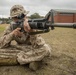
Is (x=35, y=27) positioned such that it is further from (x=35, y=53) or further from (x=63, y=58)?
(x=63, y=58)

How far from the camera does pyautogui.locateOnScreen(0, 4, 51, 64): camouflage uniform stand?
5.10 meters

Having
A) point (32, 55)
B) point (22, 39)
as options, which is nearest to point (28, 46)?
point (22, 39)

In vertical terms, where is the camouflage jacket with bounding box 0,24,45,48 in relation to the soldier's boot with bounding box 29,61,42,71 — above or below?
above

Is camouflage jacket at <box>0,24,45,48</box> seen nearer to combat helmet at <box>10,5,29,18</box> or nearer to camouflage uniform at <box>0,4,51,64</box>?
camouflage uniform at <box>0,4,51,64</box>

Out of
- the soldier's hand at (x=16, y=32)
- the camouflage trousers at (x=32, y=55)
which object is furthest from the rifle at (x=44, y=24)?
the camouflage trousers at (x=32, y=55)

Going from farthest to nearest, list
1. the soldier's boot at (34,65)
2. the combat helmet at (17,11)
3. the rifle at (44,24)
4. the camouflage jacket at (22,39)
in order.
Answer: the camouflage jacket at (22,39) < the combat helmet at (17,11) < the soldier's boot at (34,65) < the rifle at (44,24)

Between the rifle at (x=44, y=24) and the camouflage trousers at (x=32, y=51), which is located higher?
the rifle at (x=44, y=24)

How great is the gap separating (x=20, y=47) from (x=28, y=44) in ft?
0.74

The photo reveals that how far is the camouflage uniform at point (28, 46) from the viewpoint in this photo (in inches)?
201

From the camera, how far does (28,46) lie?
5574 mm

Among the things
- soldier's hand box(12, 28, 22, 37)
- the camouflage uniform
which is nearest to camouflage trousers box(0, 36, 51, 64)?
the camouflage uniform

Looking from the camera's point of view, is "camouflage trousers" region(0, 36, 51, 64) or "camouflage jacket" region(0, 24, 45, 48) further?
"camouflage jacket" region(0, 24, 45, 48)

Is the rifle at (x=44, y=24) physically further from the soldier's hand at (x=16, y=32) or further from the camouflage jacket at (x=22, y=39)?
the camouflage jacket at (x=22, y=39)

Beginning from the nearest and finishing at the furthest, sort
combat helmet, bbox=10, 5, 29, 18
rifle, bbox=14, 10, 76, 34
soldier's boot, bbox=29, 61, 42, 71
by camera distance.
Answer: rifle, bbox=14, 10, 76, 34 → soldier's boot, bbox=29, 61, 42, 71 → combat helmet, bbox=10, 5, 29, 18
